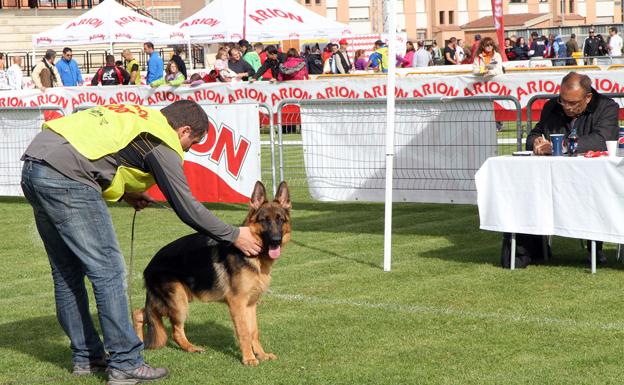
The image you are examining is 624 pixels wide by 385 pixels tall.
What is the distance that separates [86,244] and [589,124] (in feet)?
17.3

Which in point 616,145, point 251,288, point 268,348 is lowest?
point 268,348

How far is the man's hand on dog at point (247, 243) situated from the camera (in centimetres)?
629

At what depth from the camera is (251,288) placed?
666 cm

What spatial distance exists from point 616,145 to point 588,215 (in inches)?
24.7

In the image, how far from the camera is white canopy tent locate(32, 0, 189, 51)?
103ft

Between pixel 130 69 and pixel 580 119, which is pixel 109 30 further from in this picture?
pixel 580 119

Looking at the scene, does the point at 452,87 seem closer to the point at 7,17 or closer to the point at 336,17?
the point at 7,17

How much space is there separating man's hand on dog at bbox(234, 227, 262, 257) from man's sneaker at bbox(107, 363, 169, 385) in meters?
0.89

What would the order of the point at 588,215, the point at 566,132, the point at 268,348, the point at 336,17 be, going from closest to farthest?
the point at 268,348, the point at 588,215, the point at 566,132, the point at 336,17

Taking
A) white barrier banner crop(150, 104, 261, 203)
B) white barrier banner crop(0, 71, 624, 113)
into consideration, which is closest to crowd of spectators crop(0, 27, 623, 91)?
white barrier banner crop(0, 71, 624, 113)

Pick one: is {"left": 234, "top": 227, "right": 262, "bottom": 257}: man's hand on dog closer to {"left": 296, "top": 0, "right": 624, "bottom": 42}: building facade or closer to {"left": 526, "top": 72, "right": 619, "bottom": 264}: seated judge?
{"left": 526, "top": 72, "right": 619, "bottom": 264}: seated judge

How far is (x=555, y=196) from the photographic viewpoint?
9.23 metres

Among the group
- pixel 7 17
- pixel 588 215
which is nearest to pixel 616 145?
pixel 588 215

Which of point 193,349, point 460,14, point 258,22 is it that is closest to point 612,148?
point 193,349
